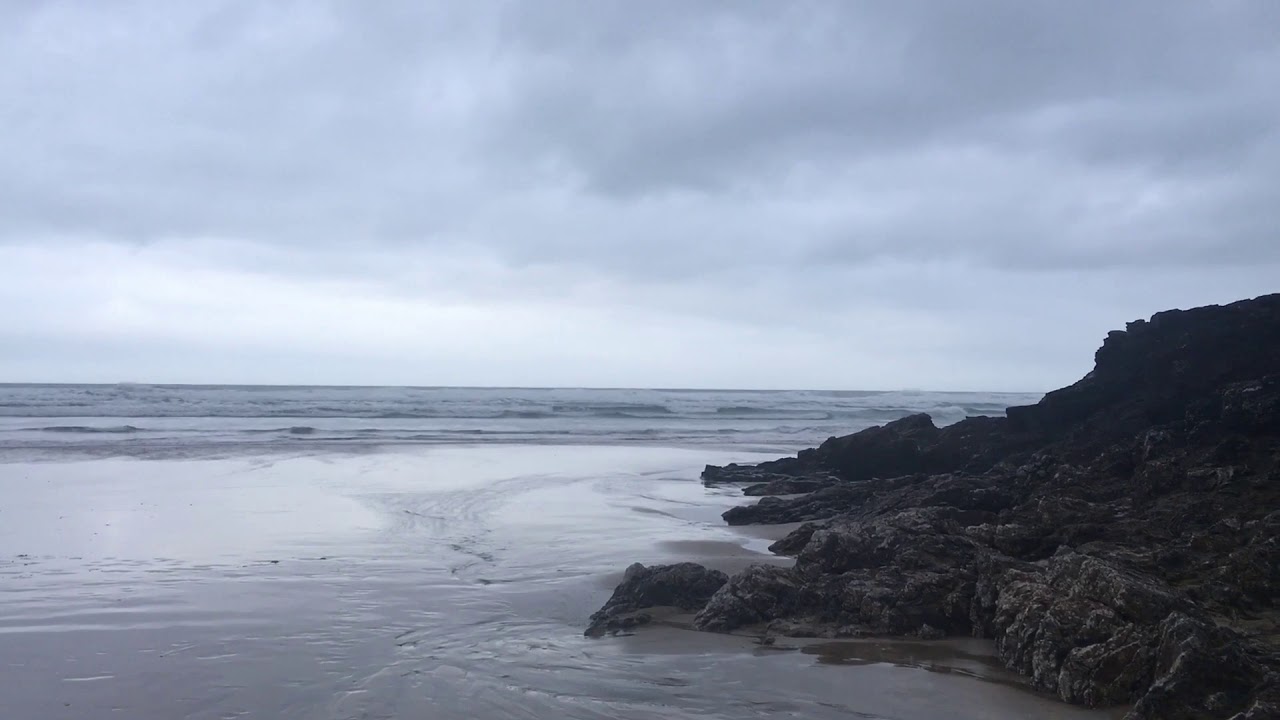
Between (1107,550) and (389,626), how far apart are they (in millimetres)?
6266

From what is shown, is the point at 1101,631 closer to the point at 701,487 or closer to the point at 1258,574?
the point at 1258,574

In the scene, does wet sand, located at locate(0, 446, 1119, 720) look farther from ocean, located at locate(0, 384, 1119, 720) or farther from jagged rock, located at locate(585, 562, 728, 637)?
jagged rock, located at locate(585, 562, 728, 637)

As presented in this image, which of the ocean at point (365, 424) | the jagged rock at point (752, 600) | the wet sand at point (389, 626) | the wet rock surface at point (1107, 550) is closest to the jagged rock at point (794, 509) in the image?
the wet rock surface at point (1107, 550)

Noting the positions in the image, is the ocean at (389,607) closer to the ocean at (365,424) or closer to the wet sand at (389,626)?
the wet sand at (389,626)

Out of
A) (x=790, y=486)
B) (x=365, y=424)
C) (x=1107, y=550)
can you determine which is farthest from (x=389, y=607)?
(x=365, y=424)

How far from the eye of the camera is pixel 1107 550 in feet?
26.2

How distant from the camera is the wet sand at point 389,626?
6.11 meters

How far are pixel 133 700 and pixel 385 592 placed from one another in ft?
10.4

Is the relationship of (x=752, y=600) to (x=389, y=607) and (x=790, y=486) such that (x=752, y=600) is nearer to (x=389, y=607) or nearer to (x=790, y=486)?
(x=389, y=607)

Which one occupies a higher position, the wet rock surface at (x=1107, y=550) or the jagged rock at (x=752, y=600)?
the wet rock surface at (x=1107, y=550)

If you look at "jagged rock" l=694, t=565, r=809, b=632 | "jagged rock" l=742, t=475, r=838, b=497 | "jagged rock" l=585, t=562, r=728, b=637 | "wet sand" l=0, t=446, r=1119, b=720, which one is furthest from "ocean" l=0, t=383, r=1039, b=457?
"jagged rock" l=694, t=565, r=809, b=632

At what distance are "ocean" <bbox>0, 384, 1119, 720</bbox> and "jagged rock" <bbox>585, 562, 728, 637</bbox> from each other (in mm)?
371

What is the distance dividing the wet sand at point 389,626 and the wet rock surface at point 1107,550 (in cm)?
41

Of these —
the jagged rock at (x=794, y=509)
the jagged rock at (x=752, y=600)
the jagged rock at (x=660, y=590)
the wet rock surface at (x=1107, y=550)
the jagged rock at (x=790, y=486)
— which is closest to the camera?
the wet rock surface at (x=1107, y=550)
